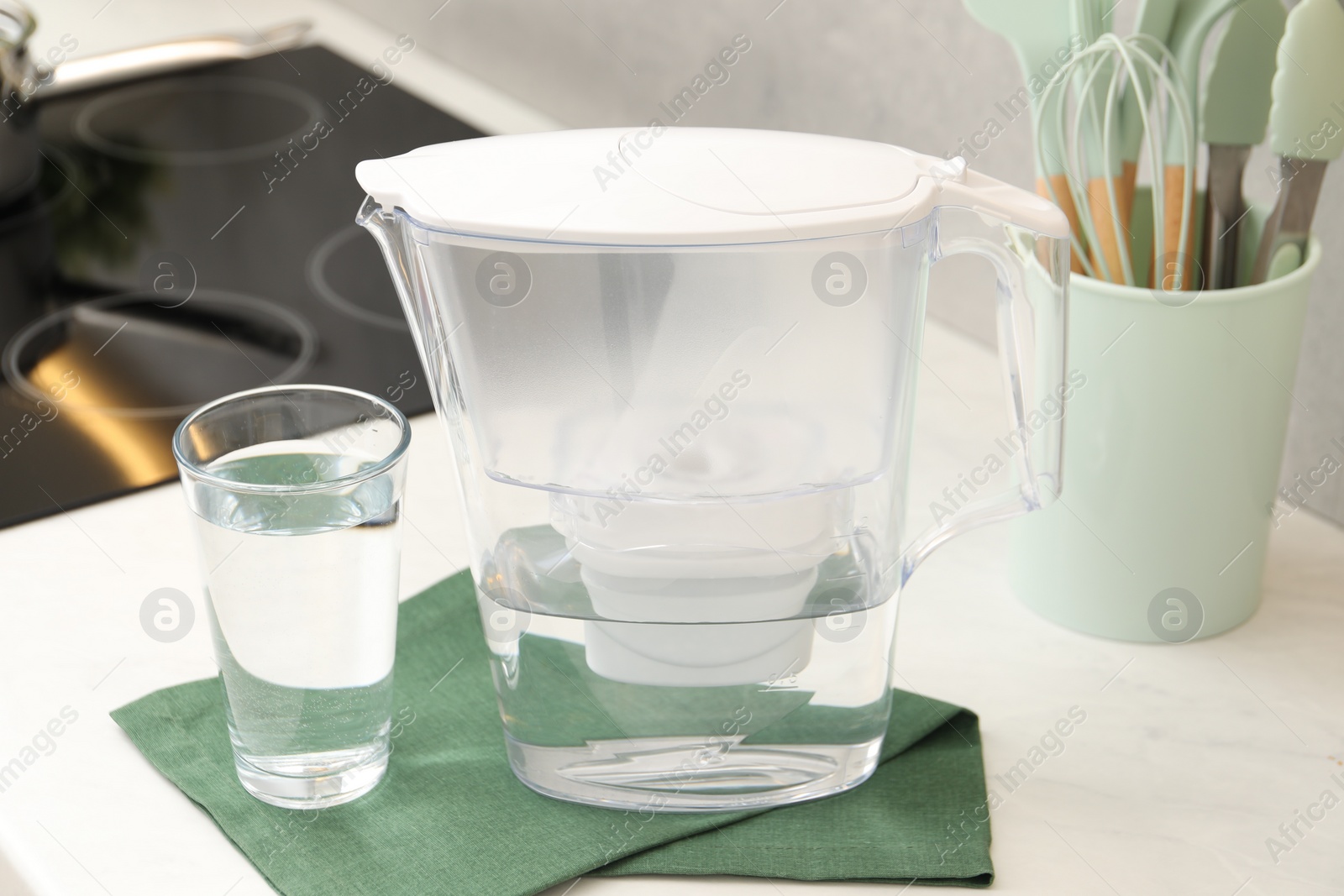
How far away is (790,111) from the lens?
35.6 inches

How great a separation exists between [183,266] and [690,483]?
56cm

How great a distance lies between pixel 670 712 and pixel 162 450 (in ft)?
1.14

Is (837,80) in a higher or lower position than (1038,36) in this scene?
lower

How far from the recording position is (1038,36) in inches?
22.0

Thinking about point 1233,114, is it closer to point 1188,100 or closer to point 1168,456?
point 1188,100

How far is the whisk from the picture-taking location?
0.53m

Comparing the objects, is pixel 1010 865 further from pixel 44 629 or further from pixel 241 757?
pixel 44 629

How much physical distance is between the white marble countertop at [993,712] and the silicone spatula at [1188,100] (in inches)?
6.3

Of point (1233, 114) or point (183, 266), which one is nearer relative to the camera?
point (1233, 114)

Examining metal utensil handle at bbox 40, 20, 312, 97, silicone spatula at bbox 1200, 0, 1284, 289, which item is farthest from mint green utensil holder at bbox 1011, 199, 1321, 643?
metal utensil handle at bbox 40, 20, 312, 97

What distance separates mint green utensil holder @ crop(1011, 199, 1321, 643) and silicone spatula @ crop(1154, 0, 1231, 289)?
0.03 m

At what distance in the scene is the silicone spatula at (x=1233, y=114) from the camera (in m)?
0.53

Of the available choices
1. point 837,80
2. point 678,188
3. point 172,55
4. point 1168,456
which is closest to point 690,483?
point 678,188

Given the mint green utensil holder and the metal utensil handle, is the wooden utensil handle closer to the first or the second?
the mint green utensil holder
